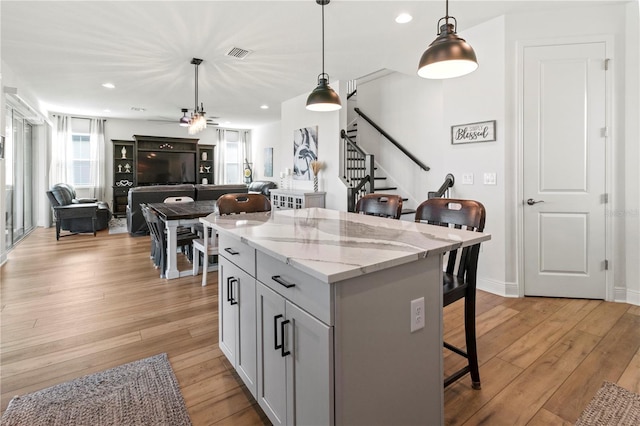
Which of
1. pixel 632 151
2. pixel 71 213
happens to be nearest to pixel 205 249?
pixel 632 151

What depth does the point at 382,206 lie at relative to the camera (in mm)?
2598

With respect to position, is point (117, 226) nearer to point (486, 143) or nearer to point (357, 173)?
point (357, 173)

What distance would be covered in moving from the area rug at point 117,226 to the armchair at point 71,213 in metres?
0.32

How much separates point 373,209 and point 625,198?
2449 mm

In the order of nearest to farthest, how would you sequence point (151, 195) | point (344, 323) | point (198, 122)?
point (344, 323), point (198, 122), point (151, 195)

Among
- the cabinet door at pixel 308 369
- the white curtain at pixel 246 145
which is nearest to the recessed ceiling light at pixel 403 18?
the cabinet door at pixel 308 369

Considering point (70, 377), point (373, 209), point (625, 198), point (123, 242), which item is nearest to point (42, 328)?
point (70, 377)

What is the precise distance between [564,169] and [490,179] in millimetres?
648

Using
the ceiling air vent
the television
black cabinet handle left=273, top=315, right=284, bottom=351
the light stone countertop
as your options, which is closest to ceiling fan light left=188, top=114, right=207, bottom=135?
the ceiling air vent

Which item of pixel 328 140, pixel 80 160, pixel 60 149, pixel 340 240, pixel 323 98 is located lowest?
pixel 340 240

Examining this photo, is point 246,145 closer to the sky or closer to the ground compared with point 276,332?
closer to the sky

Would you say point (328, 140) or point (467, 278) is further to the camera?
point (328, 140)

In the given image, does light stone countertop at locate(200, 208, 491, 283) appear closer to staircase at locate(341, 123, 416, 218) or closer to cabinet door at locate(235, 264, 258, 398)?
cabinet door at locate(235, 264, 258, 398)

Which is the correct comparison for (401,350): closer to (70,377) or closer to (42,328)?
(70,377)
